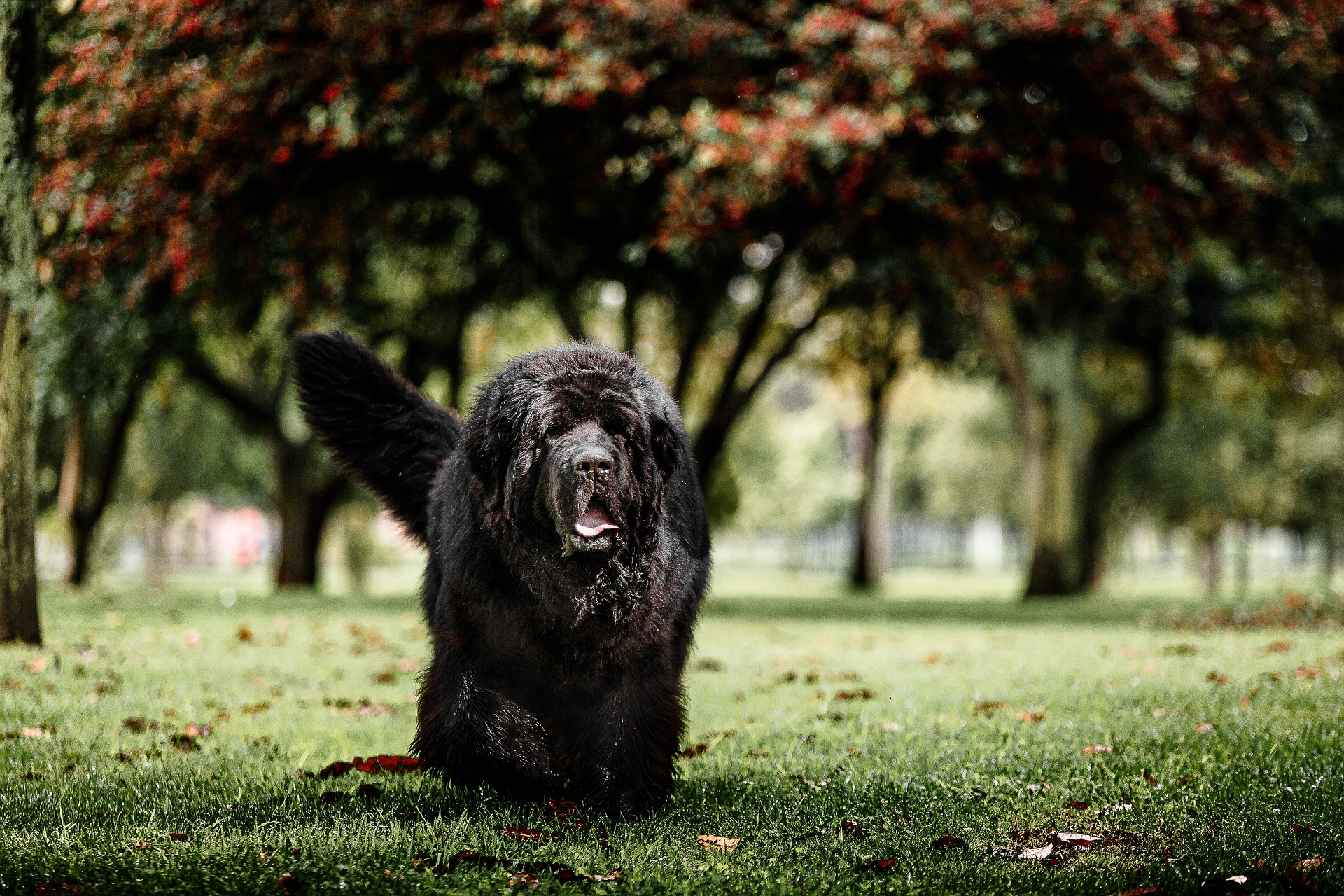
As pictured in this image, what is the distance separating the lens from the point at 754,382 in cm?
1468

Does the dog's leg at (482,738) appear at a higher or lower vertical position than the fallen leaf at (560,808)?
higher

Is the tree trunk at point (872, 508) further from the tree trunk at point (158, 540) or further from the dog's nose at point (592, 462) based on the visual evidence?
the dog's nose at point (592, 462)

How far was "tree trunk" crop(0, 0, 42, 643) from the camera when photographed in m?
6.44

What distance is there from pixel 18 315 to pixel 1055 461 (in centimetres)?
1421

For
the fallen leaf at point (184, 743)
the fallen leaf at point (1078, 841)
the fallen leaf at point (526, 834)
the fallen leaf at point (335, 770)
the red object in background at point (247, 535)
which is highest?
the fallen leaf at point (526, 834)

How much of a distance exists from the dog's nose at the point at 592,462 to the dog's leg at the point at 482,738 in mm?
923

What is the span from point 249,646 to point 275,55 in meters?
5.51

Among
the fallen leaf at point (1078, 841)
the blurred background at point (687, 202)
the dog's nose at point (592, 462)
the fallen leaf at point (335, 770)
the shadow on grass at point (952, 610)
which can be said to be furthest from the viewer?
the shadow on grass at point (952, 610)

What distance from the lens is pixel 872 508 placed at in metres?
23.8

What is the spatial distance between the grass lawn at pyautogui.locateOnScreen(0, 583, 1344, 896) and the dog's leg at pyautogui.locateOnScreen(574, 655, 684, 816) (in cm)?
9

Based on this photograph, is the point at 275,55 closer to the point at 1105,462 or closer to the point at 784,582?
the point at 1105,462

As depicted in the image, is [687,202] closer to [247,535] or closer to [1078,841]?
[1078,841]

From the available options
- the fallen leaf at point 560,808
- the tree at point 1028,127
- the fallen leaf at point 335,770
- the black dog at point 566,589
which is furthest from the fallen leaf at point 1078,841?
the tree at point 1028,127

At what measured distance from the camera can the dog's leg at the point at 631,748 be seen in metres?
3.54
